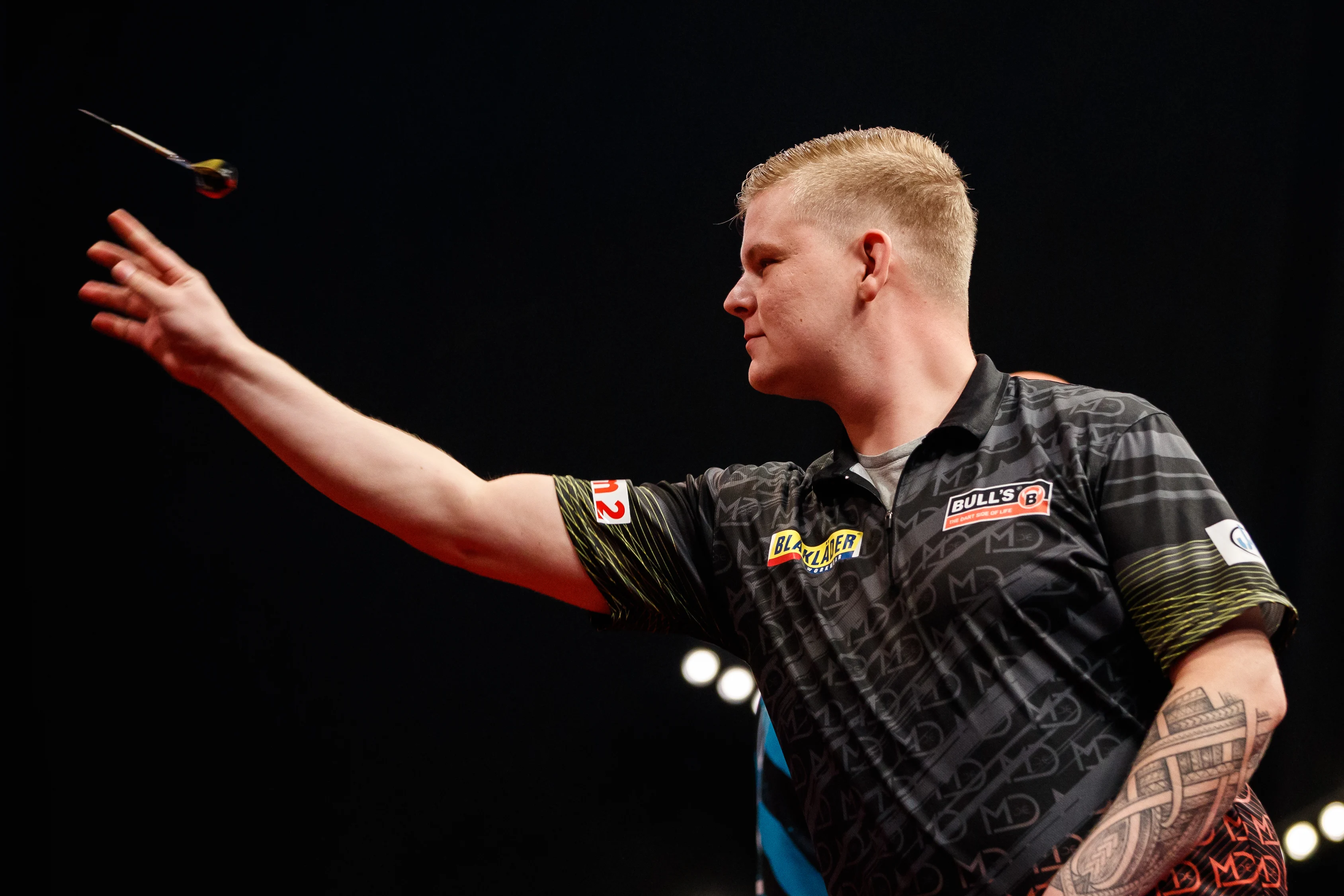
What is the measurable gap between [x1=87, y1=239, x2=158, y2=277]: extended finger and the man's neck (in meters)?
0.80

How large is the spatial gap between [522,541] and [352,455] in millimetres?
221

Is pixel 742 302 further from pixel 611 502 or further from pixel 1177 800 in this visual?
pixel 1177 800

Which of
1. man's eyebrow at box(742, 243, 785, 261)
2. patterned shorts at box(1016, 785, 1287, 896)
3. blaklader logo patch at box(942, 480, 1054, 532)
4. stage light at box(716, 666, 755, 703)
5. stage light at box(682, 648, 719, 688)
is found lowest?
stage light at box(716, 666, 755, 703)

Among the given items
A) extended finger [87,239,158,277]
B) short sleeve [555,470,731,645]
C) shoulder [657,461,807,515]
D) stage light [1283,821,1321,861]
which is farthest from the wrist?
stage light [1283,821,1321,861]

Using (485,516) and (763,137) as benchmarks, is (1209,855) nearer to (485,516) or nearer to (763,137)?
(485,516)

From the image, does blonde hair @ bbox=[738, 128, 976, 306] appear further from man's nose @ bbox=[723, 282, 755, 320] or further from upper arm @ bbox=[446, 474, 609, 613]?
upper arm @ bbox=[446, 474, 609, 613]

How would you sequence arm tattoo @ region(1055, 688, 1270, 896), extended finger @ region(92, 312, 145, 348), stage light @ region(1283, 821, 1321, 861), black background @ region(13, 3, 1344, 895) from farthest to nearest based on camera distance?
black background @ region(13, 3, 1344, 895) < stage light @ region(1283, 821, 1321, 861) < extended finger @ region(92, 312, 145, 348) < arm tattoo @ region(1055, 688, 1270, 896)

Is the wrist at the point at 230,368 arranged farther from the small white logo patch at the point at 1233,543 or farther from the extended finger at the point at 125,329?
the small white logo patch at the point at 1233,543

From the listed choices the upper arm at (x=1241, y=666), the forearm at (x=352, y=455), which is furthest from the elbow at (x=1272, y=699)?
the forearm at (x=352, y=455)

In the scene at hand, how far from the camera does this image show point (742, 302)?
4.24 ft

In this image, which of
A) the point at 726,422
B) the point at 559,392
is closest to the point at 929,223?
the point at 726,422

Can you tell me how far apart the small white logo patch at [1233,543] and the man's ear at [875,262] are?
483 millimetres

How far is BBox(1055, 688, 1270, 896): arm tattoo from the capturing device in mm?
891

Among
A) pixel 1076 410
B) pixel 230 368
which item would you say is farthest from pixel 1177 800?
pixel 230 368
